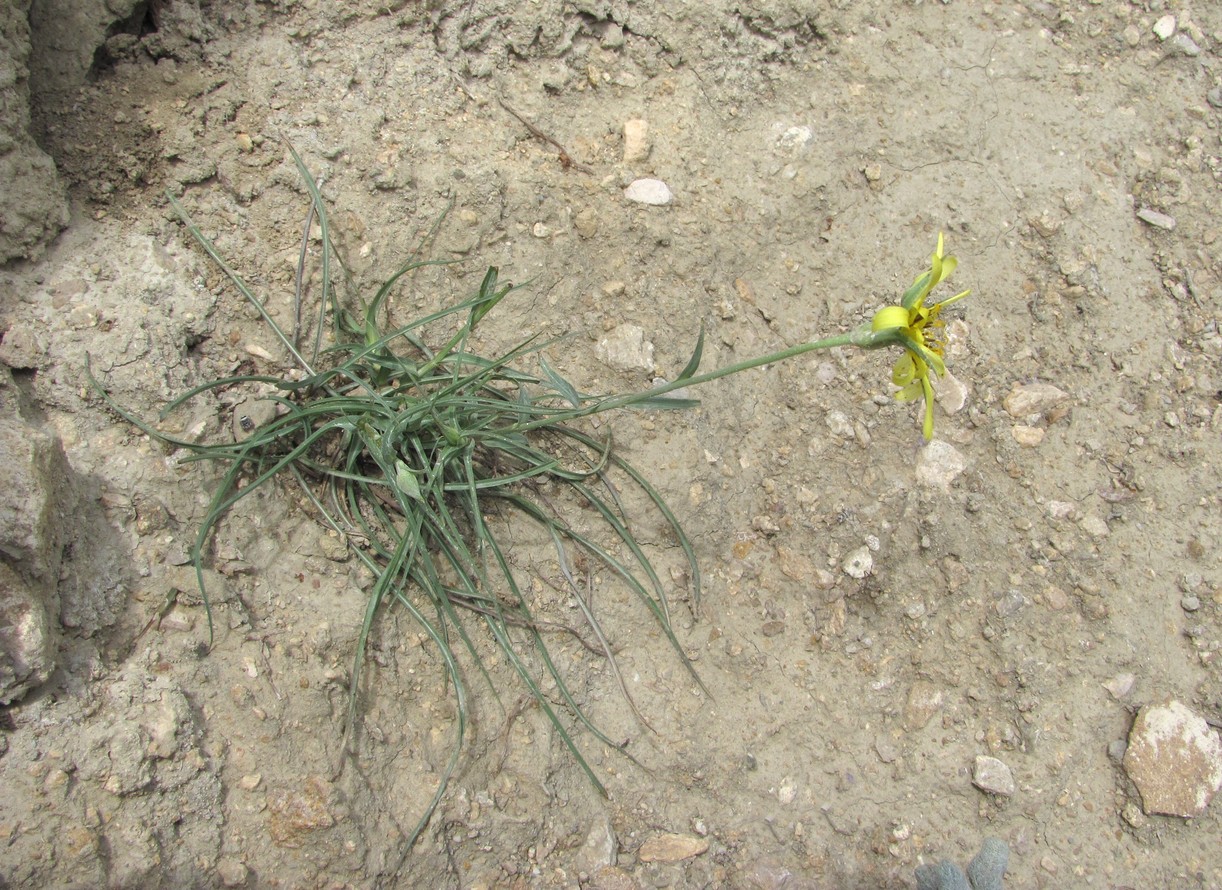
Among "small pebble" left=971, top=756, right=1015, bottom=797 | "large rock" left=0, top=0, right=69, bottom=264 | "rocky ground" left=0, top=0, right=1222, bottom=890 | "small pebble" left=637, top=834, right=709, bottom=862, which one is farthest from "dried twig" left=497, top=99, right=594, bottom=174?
"small pebble" left=971, top=756, right=1015, bottom=797

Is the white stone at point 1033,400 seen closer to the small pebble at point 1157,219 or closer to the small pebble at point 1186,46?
the small pebble at point 1157,219

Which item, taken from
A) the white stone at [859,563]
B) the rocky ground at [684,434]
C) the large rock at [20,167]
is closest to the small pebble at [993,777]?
the rocky ground at [684,434]

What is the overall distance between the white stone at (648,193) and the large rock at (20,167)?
1.36 meters

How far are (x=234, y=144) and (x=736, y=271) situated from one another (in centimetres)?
133

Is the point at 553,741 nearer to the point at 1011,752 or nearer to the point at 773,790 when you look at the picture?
the point at 773,790

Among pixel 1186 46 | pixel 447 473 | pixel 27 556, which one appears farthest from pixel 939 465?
pixel 27 556

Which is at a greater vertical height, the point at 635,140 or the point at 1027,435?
the point at 635,140

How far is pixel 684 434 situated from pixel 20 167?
1.59 m

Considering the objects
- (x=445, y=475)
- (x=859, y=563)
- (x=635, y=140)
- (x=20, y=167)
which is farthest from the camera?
(x=635, y=140)

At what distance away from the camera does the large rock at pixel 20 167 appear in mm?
1744

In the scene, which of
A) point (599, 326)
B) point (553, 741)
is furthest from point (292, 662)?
point (599, 326)

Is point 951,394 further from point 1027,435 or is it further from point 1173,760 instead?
point 1173,760

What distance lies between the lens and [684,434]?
218 cm

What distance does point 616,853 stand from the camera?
6.13ft
